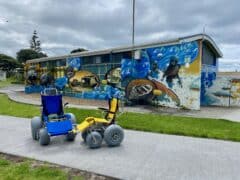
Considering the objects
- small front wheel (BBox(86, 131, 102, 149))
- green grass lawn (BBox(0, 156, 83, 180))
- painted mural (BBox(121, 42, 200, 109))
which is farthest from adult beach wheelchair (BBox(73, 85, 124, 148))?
painted mural (BBox(121, 42, 200, 109))

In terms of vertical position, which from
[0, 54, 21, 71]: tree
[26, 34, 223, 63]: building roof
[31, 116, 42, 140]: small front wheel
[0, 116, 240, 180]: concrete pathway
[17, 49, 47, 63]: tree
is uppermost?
[17, 49, 47, 63]: tree

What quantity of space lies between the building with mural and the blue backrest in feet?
23.0

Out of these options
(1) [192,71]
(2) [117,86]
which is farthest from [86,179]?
(2) [117,86]

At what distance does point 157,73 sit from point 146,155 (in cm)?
817

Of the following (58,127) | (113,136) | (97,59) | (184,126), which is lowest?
(184,126)

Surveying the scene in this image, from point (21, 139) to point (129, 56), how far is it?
8.99 m

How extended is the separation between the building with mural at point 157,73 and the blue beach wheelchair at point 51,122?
7.06m

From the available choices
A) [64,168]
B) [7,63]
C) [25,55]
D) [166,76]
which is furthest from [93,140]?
[25,55]

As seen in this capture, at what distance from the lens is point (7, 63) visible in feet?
173

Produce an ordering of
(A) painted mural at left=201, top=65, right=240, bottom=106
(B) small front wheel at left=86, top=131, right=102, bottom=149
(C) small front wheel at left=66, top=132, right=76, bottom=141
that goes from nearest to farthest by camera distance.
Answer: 1. (B) small front wheel at left=86, top=131, right=102, bottom=149
2. (C) small front wheel at left=66, top=132, right=76, bottom=141
3. (A) painted mural at left=201, top=65, right=240, bottom=106

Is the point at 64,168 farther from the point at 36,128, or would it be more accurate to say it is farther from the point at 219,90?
the point at 219,90

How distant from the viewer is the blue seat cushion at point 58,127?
5.66 meters

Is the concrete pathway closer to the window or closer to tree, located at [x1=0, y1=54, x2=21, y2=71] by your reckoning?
the window

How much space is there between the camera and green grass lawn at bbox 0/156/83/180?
3958mm
